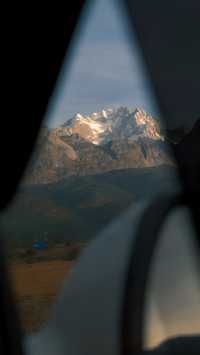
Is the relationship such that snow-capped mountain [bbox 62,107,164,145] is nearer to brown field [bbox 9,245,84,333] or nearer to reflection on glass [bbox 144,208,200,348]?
reflection on glass [bbox 144,208,200,348]

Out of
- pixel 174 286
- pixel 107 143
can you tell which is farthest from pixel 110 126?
pixel 174 286

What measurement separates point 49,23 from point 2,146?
42 cm

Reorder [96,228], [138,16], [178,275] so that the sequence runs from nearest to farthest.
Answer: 1. [138,16]
2. [178,275]
3. [96,228]

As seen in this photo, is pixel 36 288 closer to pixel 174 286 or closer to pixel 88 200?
pixel 88 200

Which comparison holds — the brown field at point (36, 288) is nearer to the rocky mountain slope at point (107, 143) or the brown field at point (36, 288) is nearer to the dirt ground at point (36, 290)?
the dirt ground at point (36, 290)

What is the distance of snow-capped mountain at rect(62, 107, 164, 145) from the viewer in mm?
1932

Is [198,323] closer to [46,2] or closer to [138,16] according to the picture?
[138,16]

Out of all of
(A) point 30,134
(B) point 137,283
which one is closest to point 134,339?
(B) point 137,283

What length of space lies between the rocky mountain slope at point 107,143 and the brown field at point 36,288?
270mm

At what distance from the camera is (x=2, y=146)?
2.07m

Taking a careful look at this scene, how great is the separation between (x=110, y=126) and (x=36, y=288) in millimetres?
543

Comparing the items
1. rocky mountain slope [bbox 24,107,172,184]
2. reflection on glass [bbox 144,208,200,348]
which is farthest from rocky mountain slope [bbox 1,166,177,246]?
reflection on glass [bbox 144,208,200,348]

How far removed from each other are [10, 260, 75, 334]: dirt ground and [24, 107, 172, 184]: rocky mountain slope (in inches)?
10.8

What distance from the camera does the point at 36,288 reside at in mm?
1993
